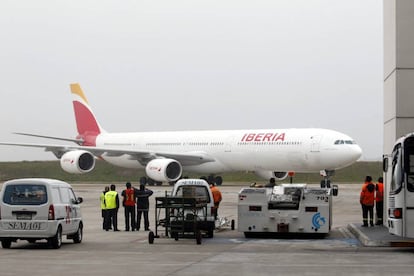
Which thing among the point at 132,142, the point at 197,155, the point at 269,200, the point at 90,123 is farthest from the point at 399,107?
the point at 90,123

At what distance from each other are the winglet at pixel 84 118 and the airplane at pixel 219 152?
39 cm

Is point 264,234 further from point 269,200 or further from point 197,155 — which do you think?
point 197,155

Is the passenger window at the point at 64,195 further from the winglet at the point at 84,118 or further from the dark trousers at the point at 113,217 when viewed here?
the winglet at the point at 84,118

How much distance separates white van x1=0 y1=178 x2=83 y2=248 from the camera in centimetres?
1848

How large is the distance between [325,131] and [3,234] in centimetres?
3148

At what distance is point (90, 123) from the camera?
67.2 meters

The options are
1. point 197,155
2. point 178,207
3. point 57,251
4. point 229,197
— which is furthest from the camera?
point 197,155

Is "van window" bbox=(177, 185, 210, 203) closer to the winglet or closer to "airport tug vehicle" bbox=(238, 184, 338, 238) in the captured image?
"airport tug vehicle" bbox=(238, 184, 338, 238)

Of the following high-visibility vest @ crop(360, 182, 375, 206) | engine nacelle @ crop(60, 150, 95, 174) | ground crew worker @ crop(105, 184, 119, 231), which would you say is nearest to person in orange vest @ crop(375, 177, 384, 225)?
high-visibility vest @ crop(360, 182, 375, 206)

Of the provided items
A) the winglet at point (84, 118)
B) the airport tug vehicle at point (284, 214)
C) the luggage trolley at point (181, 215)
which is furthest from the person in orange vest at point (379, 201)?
the winglet at point (84, 118)

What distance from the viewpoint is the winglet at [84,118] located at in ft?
220

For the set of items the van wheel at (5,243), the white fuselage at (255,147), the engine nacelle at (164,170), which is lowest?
the van wheel at (5,243)

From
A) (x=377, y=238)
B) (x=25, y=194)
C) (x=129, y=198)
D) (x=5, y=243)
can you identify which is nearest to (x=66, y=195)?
(x=25, y=194)

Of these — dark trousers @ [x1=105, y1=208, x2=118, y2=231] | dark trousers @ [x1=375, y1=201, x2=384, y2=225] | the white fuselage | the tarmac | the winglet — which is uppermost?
the winglet
